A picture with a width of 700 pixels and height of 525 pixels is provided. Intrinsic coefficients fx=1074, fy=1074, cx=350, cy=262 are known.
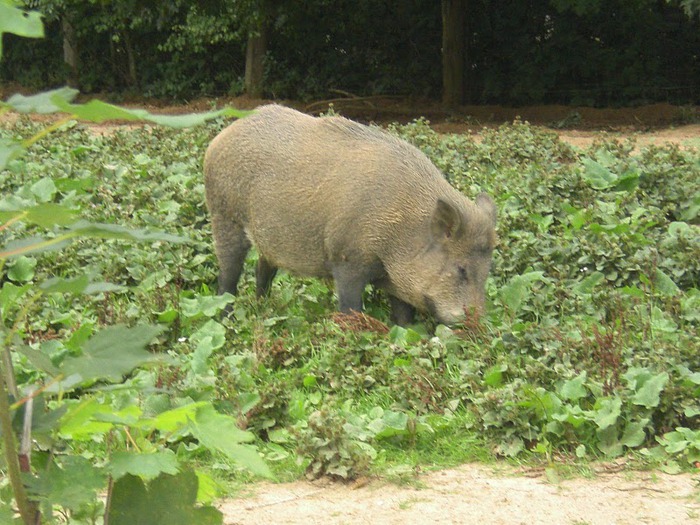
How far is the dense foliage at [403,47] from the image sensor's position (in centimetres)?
1652

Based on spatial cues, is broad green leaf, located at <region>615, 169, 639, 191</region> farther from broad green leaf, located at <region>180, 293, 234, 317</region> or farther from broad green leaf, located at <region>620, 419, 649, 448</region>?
broad green leaf, located at <region>620, 419, 649, 448</region>

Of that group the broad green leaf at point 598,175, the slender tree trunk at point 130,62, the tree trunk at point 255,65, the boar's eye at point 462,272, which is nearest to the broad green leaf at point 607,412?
the boar's eye at point 462,272

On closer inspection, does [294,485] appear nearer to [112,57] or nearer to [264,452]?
[264,452]

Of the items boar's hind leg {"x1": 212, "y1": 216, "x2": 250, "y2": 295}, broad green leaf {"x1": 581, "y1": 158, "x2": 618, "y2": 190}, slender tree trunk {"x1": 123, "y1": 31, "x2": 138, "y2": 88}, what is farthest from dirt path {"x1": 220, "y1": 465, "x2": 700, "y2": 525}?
slender tree trunk {"x1": 123, "y1": 31, "x2": 138, "y2": 88}

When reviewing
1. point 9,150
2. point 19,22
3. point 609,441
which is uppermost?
point 19,22

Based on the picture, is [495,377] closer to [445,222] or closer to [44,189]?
[445,222]

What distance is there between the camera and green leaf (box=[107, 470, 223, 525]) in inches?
87.8

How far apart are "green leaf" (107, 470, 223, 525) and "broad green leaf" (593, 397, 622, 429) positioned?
2.44 metres

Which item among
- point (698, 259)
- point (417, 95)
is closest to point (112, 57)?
point (417, 95)

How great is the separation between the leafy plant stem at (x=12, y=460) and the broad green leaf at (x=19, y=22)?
62cm

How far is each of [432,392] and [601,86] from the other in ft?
41.8

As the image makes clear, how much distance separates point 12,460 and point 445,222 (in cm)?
418

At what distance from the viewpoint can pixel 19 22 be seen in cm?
153

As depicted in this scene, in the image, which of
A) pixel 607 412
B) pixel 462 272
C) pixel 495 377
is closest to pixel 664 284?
pixel 462 272
